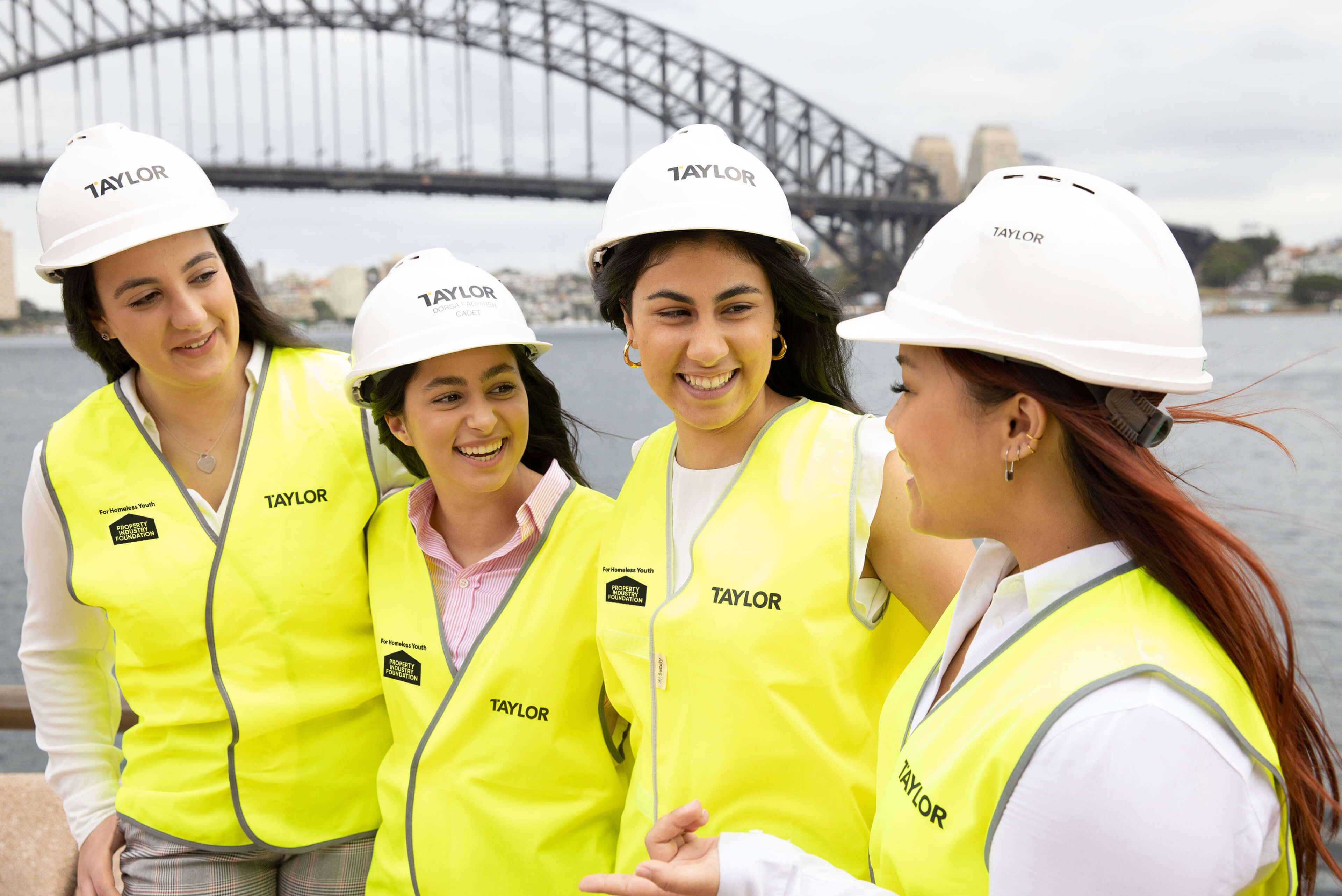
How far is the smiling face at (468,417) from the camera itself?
3008 mm

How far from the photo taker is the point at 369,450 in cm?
340

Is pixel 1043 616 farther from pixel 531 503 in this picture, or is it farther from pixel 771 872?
pixel 531 503

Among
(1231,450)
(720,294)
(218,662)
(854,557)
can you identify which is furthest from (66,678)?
(1231,450)

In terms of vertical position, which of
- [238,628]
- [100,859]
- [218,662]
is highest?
[238,628]

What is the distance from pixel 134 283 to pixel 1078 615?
108 inches

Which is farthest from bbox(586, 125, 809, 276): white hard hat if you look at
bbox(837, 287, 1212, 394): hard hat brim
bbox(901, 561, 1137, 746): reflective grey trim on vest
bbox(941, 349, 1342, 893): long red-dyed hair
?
bbox(901, 561, 1137, 746): reflective grey trim on vest

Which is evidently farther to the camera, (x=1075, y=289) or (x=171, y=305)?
(x=171, y=305)

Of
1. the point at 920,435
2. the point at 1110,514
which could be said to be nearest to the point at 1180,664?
the point at 1110,514

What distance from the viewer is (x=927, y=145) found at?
67.1 m

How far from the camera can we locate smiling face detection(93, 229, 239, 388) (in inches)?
123

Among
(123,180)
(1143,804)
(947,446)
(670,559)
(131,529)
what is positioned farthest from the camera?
(131,529)

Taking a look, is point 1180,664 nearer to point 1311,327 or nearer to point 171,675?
point 171,675

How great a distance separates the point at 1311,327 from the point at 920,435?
101283 millimetres

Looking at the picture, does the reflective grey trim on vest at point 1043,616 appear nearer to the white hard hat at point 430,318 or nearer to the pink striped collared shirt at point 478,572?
the pink striped collared shirt at point 478,572
